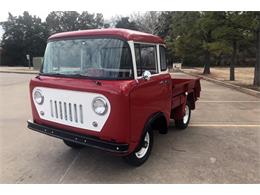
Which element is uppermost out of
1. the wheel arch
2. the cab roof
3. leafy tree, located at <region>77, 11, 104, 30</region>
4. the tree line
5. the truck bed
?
leafy tree, located at <region>77, 11, 104, 30</region>

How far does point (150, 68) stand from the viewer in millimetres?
4332

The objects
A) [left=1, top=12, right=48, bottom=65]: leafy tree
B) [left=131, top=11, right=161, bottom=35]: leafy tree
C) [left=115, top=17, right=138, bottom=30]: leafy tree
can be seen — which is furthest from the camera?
[left=1, top=12, right=48, bottom=65]: leafy tree

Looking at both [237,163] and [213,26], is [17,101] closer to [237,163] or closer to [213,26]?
[237,163]

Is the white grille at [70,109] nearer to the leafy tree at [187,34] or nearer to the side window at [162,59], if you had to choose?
the side window at [162,59]

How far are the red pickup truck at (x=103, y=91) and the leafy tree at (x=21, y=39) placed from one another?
150ft

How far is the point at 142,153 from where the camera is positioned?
4.34 meters

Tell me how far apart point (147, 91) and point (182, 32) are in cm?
2111

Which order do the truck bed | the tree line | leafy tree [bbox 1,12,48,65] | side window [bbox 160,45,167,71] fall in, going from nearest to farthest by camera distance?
side window [bbox 160,45,167,71] → the truck bed → the tree line → leafy tree [bbox 1,12,48,65]

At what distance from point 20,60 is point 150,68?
4784cm

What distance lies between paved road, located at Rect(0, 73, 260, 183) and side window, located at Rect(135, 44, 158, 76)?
63.0 inches

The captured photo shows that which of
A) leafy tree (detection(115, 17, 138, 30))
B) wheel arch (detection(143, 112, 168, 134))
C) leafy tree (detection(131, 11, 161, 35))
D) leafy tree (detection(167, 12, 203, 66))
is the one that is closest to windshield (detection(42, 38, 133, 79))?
wheel arch (detection(143, 112, 168, 134))

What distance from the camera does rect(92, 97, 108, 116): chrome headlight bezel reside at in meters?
3.48

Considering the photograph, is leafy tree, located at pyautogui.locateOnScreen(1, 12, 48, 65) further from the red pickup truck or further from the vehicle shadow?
the vehicle shadow

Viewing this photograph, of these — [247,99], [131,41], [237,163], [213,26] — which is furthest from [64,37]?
[213,26]
